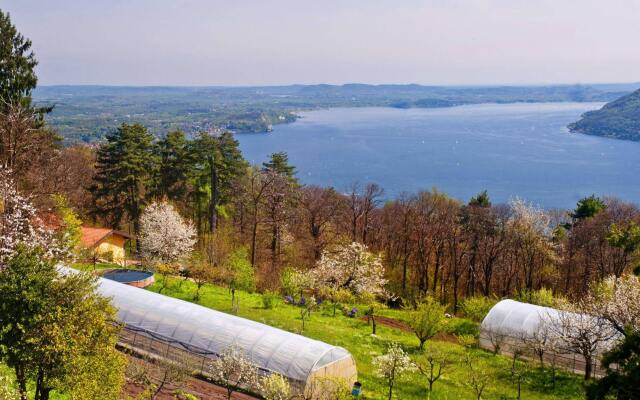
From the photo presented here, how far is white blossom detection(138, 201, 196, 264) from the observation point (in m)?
43.2

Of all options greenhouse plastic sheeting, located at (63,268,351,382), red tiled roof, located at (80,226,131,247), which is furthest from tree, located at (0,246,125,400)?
red tiled roof, located at (80,226,131,247)

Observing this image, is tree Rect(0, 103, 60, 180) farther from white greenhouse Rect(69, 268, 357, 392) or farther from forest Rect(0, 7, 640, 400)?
white greenhouse Rect(69, 268, 357, 392)

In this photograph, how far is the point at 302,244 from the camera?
5381 centimetres

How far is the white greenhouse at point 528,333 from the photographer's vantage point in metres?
27.9

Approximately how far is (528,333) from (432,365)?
10.3 m

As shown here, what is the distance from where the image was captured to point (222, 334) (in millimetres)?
24438

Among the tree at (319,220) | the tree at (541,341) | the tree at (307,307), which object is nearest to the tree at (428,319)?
the tree at (541,341)

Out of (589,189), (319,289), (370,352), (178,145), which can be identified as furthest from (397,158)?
(370,352)

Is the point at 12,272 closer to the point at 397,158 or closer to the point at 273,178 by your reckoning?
the point at 273,178

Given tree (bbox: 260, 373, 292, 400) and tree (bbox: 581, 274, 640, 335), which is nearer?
tree (bbox: 260, 373, 292, 400)

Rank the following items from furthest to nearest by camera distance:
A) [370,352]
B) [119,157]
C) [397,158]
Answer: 1. [397,158]
2. [119,157]
3. [370,352]

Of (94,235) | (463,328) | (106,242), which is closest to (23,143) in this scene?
(94,235)

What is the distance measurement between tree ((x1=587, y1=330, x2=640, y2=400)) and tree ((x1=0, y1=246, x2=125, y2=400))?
1426 centimetres

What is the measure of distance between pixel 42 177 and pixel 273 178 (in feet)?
63.2
